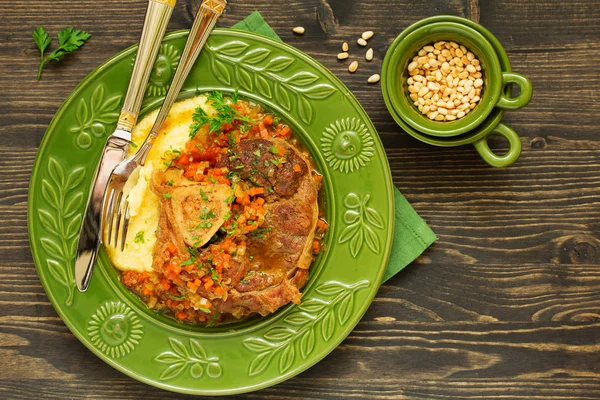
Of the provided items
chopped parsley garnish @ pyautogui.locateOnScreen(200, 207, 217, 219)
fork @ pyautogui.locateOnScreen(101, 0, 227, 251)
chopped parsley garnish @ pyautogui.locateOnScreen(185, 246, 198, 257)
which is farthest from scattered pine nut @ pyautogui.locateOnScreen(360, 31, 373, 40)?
chopped parsley garnish @ pyautogui.locateOnScreen(185, 246, 198, 257)

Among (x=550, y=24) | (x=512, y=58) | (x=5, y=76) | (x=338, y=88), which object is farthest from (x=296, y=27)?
(x=5, y=76)

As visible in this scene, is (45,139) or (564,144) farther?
(564,144)

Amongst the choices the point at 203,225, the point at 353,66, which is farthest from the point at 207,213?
the point at 353,66

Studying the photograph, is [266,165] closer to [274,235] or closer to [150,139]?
[274,235]

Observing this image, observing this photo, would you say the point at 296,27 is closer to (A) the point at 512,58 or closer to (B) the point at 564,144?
(A) the point at 512,58

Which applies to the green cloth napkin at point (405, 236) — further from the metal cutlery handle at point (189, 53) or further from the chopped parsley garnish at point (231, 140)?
the chopped parsley garnish at point (231, 140)

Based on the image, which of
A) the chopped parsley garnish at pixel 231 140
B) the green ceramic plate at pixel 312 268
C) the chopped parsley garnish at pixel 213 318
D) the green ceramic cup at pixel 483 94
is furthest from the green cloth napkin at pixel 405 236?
the chopped parsley garnish at pixel 213 318
